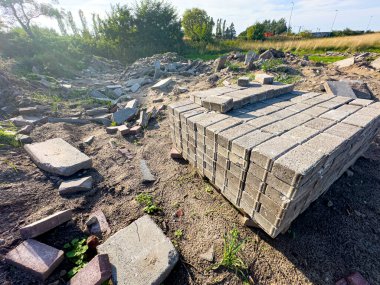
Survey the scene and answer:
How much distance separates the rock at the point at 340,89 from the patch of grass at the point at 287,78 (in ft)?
4.69

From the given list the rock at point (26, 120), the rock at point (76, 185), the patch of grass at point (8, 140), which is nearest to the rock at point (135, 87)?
the rock at point (26, 120)

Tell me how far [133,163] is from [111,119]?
2.30 m

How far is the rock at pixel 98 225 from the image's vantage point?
7.40ft

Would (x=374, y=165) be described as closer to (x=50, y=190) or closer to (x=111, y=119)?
(x=50, y=190)

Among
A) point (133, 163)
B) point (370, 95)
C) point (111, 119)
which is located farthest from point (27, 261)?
point (370, 95)

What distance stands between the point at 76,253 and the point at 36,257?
1.11ft

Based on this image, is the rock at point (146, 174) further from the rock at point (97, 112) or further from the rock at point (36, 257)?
the rock at point (97, 112)

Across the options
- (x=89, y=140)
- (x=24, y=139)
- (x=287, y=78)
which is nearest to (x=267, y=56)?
(x=287, y=78)

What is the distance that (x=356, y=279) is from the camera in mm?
1791

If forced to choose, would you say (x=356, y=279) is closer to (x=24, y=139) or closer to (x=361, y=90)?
(x=361, y=90)

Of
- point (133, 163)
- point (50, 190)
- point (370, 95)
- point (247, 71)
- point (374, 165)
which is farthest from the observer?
point (247, 71)

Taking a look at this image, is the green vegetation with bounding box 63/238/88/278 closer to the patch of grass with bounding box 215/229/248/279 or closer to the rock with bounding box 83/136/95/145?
the patch of grass with bounding box 215/229/248/279

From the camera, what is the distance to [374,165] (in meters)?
3.04

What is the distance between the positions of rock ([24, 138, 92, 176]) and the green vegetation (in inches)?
49.3
